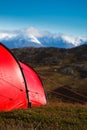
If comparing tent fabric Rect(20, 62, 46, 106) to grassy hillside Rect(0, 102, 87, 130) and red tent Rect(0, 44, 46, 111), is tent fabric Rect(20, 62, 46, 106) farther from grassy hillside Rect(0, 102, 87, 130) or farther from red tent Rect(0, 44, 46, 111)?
grassy hillside Rect(0, 102, 87, 130)

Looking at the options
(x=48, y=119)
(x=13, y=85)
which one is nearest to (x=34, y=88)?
(x=13, y=85)

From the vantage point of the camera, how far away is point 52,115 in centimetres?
1641

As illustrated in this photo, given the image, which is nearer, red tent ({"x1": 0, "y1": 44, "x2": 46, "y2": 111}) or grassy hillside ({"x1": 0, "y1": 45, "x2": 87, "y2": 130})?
grassy hillside ({"x1": 0, "y1": 45, "x2": 87, "y2": 130})

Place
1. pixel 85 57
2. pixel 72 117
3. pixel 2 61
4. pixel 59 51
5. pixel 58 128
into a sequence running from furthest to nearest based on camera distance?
1. pixel 59 51
2. pixel 85 57
3. pixel 2 61
4. pixel 72 117
5. pixel 58 128

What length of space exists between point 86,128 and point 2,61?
23.0ft

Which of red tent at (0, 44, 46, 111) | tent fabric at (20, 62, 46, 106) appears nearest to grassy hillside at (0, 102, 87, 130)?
red tent at (0, 44, 46, 111)

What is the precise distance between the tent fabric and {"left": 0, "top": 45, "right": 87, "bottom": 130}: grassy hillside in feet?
2.46

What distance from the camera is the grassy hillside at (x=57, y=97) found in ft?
47.8

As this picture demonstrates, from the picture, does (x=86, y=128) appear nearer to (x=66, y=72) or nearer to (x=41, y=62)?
(x=66, y=72)

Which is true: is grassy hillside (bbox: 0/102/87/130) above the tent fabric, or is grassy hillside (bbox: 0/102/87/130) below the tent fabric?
below

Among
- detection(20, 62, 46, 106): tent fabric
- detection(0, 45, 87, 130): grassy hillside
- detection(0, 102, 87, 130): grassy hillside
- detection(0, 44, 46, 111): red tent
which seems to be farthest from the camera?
detection(20, 62, 46, 106): tent fabric

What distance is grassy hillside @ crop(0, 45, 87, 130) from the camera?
14577mm

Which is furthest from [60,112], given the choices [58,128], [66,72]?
[66,72]

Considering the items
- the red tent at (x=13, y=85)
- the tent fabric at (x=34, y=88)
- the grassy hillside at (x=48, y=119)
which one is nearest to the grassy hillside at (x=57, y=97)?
the grassy hillside at (x=48, y=119)
